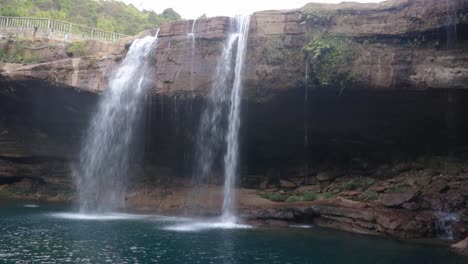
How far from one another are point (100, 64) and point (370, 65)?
12.5 meters

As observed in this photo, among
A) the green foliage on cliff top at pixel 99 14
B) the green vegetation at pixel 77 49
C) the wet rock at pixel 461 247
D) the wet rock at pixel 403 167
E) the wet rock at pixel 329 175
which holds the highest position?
the green foliage on cliff top at pixel 99 14

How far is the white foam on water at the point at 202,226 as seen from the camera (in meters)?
15.6

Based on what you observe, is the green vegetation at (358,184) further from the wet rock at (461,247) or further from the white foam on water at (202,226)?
the wet rock at (461,247)

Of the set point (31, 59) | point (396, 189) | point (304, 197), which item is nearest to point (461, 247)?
point (396, 189)

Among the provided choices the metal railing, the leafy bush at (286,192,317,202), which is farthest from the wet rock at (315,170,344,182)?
the metal railing

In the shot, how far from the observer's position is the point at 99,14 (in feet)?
165

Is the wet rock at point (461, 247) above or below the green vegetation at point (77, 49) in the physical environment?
below

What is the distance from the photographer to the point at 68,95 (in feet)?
71.2

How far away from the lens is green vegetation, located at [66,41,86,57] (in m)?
21.9

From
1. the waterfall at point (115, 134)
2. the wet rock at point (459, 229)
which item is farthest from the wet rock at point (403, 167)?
the waterfall at point (115, 134)

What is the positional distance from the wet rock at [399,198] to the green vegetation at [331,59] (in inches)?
185

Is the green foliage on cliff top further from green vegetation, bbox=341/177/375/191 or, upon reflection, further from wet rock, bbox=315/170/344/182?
green vegetation, bbox=341/177/375/191

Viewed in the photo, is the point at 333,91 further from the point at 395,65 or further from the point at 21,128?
the point at 21,128

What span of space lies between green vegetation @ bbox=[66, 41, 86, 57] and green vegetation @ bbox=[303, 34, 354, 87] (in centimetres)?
1161
